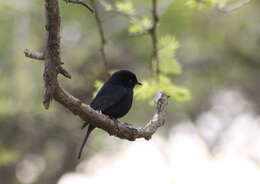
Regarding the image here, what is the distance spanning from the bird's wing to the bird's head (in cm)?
11

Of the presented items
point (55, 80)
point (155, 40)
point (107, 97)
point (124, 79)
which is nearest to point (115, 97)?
point (107, 97)

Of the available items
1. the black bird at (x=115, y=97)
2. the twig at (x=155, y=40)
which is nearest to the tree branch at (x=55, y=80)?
the black bird at (x=115, y=97)

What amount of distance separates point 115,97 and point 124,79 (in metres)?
0.46

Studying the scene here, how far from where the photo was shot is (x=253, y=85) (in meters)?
11.8

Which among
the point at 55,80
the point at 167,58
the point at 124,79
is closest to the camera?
Answer: the point at 55,80

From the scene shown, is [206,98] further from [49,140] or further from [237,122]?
[49,140]

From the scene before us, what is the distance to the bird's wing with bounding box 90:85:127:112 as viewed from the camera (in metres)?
5.62

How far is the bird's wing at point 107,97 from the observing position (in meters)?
5.62

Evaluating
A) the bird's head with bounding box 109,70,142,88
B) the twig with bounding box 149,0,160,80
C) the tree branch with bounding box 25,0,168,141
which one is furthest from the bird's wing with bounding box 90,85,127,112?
the tree branch with bounding box 25,0,168,141

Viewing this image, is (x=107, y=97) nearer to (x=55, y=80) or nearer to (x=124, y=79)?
(x=124, y=79)

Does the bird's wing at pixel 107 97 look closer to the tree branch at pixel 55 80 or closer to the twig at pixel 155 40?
the twig at pixel 155 40

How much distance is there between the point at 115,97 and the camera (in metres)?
5.79

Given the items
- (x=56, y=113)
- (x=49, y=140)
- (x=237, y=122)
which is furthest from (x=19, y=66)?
(x=237, y=122)

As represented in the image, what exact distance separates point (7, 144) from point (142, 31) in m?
5.23
